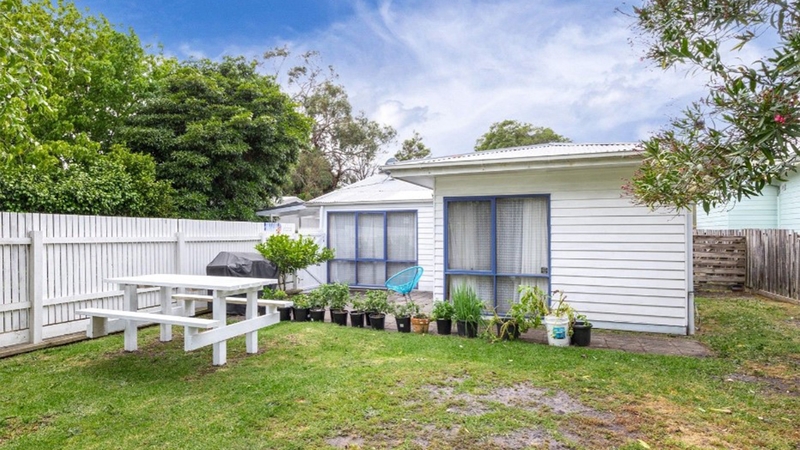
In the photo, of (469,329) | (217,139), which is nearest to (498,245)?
(469,329)

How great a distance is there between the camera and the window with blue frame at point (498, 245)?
6898 millimetres

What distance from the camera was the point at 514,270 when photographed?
7.00 meters

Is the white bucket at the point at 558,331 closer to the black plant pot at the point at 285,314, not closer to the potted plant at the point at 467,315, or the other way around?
the potted plant at the point at 467,315

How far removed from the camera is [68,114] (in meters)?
13.9

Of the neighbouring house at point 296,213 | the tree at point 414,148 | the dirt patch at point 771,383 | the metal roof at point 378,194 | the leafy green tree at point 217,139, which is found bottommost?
the dirt patch at point 771,383

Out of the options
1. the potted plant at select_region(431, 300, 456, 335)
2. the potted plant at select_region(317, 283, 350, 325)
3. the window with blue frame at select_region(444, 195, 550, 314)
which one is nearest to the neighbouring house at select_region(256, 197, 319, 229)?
the potted plant at select_region(317, 283, 350, 325)

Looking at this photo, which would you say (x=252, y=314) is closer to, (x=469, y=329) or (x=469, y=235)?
(x=469, y=329)

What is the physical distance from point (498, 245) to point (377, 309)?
2.10 m

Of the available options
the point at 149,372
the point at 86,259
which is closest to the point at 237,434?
the point at 149,372

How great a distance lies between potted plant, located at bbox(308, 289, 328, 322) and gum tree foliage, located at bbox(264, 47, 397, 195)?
1772 cm

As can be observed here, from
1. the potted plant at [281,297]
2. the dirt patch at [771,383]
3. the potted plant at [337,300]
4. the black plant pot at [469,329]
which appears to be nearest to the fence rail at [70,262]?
the potted plant at [281,297]

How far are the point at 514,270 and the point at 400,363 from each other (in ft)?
9.32

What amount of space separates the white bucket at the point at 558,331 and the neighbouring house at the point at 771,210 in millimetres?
8929

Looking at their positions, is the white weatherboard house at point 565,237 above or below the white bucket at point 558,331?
above
